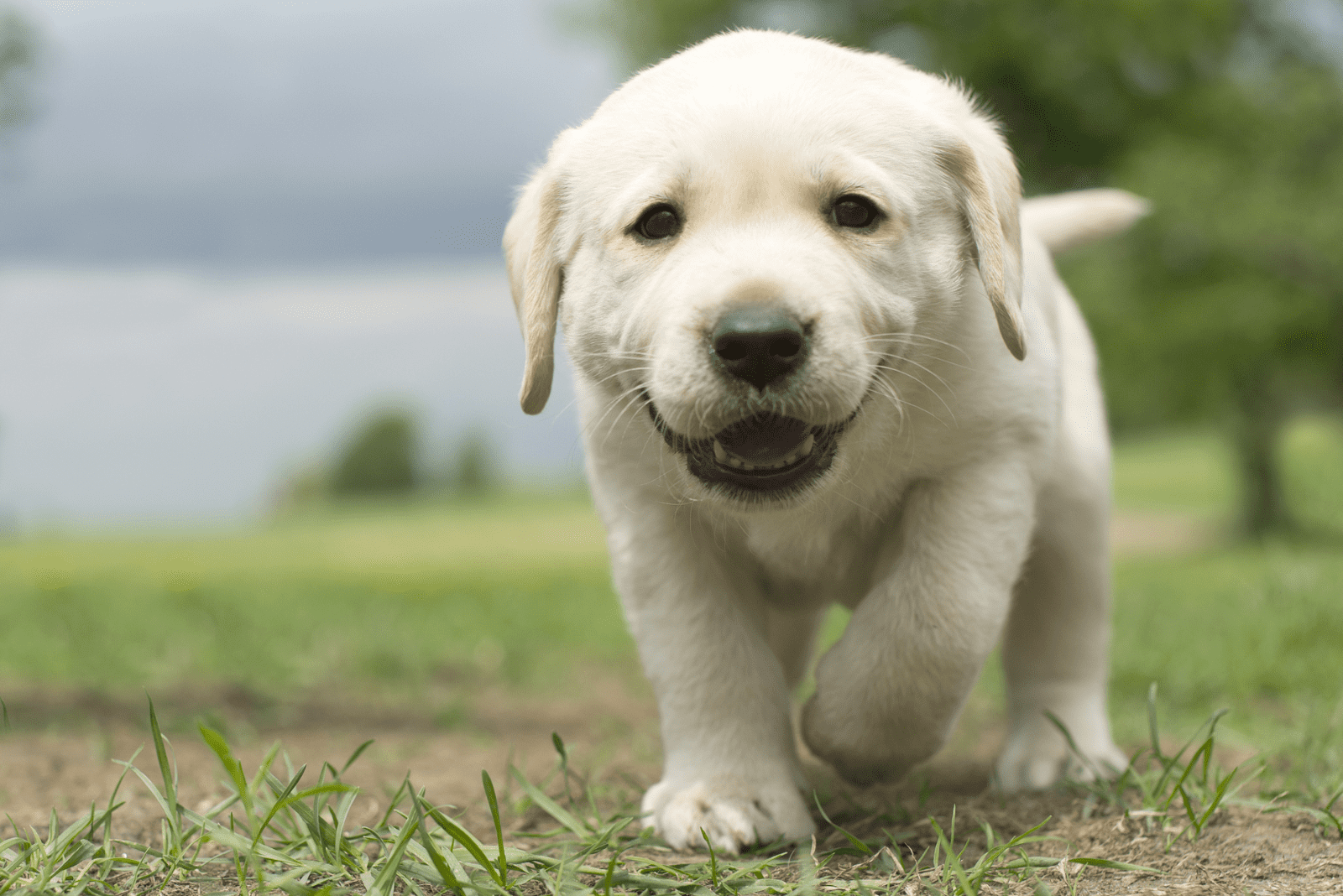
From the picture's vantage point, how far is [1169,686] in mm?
4953

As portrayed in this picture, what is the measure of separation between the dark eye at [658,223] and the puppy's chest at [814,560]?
30.7 inches

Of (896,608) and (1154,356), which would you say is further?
(1154,356)

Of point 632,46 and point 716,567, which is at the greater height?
point 632,46

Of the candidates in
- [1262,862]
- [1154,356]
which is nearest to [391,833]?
[1262,862]

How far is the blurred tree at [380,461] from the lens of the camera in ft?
99.6

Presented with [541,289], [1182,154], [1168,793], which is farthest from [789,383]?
[1182,154]

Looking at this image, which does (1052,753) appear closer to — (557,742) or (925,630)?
(925,630)

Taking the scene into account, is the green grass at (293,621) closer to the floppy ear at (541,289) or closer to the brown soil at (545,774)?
the brown soil at (545,774)

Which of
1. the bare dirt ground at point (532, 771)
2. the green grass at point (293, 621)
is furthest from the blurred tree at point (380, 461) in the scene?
the bare dirt ground at point (532, 771)

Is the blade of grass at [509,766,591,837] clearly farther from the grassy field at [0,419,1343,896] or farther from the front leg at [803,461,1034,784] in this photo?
the front leg at [803,461,1034,784]

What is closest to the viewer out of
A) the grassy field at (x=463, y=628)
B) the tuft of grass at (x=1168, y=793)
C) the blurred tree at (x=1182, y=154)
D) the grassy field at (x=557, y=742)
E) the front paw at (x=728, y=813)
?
the grassy field at (x=557, y=742)

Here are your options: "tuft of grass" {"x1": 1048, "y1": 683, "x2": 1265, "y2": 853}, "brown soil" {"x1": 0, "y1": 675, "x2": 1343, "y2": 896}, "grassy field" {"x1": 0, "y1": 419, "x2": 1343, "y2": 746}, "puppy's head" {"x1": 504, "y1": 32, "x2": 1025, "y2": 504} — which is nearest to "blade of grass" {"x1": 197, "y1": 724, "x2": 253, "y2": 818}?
"brown soil" {"x1": 0, "y1": 675, "x2": 1343, "y2": 896}

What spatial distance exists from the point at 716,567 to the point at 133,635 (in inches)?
192

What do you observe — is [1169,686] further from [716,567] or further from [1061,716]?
[716,567]
